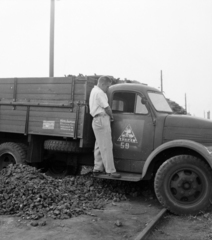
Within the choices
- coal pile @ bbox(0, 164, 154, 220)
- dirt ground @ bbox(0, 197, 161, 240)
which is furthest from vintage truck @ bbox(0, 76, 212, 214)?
dirt ground @ bbox(0, 197, 161, 240)

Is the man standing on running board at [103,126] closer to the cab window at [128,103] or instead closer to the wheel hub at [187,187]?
the cab window at [128,103]

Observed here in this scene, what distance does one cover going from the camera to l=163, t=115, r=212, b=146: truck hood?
6.18 metres

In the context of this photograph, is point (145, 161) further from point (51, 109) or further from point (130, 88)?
point (51, 109)

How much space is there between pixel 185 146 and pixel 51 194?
2.37 m

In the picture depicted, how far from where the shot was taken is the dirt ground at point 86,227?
4301 mm

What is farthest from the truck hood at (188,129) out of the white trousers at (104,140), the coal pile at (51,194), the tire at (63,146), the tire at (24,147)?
the tire at (24,147)

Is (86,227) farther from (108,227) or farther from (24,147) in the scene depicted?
(24,147)

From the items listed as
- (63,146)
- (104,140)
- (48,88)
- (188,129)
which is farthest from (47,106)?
(188,129)

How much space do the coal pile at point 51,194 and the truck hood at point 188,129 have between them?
1.44m

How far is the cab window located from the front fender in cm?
85

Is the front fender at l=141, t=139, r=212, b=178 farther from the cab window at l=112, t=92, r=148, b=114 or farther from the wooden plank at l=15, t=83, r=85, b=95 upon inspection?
the wooden plank at l=15, t=83, r=85, b=95

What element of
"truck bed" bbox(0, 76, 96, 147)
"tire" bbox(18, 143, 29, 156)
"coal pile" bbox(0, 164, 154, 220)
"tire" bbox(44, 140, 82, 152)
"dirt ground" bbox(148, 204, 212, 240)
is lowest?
"dirt ground" bbox(148, 204, 212, 240)

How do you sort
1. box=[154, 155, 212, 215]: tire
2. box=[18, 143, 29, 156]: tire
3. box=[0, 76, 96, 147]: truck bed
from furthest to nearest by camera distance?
box=[18, 143, 29, 156]: tire, box=[0, 76, 96, 147]: truck bed, box=[154, 155, 212, 215]: tire

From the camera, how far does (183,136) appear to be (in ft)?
20.5
